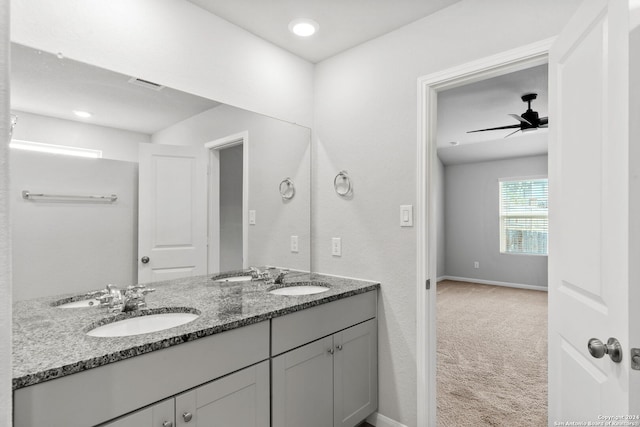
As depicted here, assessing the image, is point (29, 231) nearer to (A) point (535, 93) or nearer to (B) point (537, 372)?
(B) point (537, 372)

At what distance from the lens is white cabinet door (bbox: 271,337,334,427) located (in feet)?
5.14

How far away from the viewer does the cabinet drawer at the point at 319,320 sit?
1.57 metres

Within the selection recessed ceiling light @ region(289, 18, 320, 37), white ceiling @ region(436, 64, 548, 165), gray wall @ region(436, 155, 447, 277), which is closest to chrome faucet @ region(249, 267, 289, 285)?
recessed ceiling light @ region(289, 18, 320, 37)

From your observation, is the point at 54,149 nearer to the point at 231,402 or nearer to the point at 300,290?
the point at 231,402

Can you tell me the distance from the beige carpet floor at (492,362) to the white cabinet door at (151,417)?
5.56ft

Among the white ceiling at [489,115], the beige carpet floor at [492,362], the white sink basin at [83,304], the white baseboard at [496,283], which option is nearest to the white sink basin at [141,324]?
the white sink basin at [83,304]

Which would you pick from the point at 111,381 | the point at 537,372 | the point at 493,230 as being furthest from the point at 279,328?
the point at 493,230

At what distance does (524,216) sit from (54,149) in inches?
272

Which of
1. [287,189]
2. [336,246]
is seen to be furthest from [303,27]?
[336,246]

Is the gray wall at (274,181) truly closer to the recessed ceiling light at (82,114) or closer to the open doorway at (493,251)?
the recessed ceiling light at (82,114)

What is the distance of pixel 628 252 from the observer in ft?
3.01

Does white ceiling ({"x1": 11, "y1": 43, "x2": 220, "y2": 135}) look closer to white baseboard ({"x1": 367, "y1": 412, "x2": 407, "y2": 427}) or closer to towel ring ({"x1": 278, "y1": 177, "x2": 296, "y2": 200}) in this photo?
towel ring ({"x1": 278, "y1": 177, "x2": 296, "y2": 200})

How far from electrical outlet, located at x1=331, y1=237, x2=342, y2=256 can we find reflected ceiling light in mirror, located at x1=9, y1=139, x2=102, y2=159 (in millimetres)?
1439

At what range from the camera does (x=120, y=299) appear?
56.8 inches
